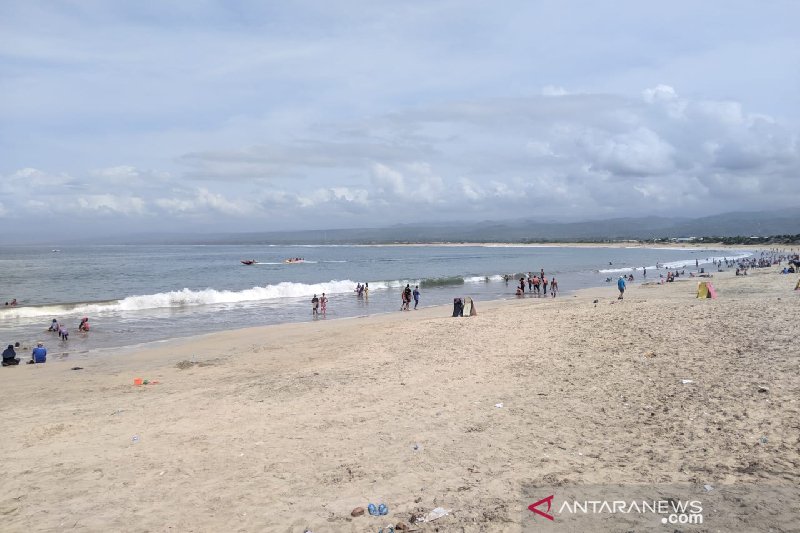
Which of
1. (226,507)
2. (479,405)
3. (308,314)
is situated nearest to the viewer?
(226,507)

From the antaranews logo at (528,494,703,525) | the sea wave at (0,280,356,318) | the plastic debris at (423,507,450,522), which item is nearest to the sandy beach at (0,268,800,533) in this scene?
the plastic debris at (423,507,450,522)

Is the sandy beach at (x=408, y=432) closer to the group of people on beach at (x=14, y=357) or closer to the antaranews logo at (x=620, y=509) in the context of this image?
the antaranews logo at (x=620, y=509)

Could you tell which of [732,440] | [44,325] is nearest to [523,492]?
[732,440]

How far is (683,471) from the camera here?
6117 mm

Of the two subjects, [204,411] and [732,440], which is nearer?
[732,440]

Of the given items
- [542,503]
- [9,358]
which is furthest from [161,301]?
[542,503]

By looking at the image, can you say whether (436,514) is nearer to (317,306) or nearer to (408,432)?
(408,432)

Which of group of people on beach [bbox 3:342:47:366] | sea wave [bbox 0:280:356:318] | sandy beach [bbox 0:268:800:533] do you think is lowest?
sea wave [bbox 0:280:356:318]

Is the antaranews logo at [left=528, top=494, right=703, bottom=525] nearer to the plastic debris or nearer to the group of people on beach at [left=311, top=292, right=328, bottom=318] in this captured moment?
the plastic debris

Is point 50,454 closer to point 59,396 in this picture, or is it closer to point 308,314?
point 59,396

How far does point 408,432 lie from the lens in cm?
804

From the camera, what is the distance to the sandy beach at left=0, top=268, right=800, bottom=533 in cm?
590

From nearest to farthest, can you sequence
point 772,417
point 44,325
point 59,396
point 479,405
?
1. point 772,417
2. point 479,405
3. point 59,396
4. point 44,325

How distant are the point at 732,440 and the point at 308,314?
24.6 m
